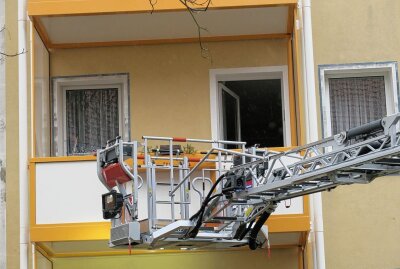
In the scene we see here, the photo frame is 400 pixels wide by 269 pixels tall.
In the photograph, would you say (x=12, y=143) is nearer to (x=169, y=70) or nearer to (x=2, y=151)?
(x=2, y=151)

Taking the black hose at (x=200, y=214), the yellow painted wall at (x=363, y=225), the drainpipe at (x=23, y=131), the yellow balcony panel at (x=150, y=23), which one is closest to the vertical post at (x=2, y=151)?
the yellow balcony panel at (x=150, y=23)

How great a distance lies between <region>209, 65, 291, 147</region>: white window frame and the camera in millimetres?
17188

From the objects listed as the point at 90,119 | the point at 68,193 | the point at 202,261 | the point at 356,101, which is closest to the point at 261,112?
the point at 356,101

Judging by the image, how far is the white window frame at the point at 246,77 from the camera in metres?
17.2

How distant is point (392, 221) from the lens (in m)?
15.6

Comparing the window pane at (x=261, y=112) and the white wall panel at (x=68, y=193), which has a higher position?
the window pane at (x=261, y=112)

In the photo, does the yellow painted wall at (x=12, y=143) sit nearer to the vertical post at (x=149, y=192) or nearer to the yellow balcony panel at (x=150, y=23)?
the yellow balcony panel at (x=150, y=23)

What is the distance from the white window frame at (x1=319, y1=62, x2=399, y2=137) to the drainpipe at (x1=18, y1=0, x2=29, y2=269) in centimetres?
431

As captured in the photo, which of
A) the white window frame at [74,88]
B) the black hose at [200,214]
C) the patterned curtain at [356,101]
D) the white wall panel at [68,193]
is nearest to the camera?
the black hose at [200,214]

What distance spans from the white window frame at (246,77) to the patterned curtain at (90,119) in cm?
157

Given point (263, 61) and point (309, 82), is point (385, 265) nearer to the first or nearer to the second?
point (309, 82)

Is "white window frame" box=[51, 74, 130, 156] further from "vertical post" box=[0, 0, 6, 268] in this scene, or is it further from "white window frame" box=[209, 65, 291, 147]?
"white window frame" box=[209, 65, 291, 147]

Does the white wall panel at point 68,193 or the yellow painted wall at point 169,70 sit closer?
the white wall panel at point 68,193

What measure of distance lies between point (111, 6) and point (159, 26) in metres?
1.28
